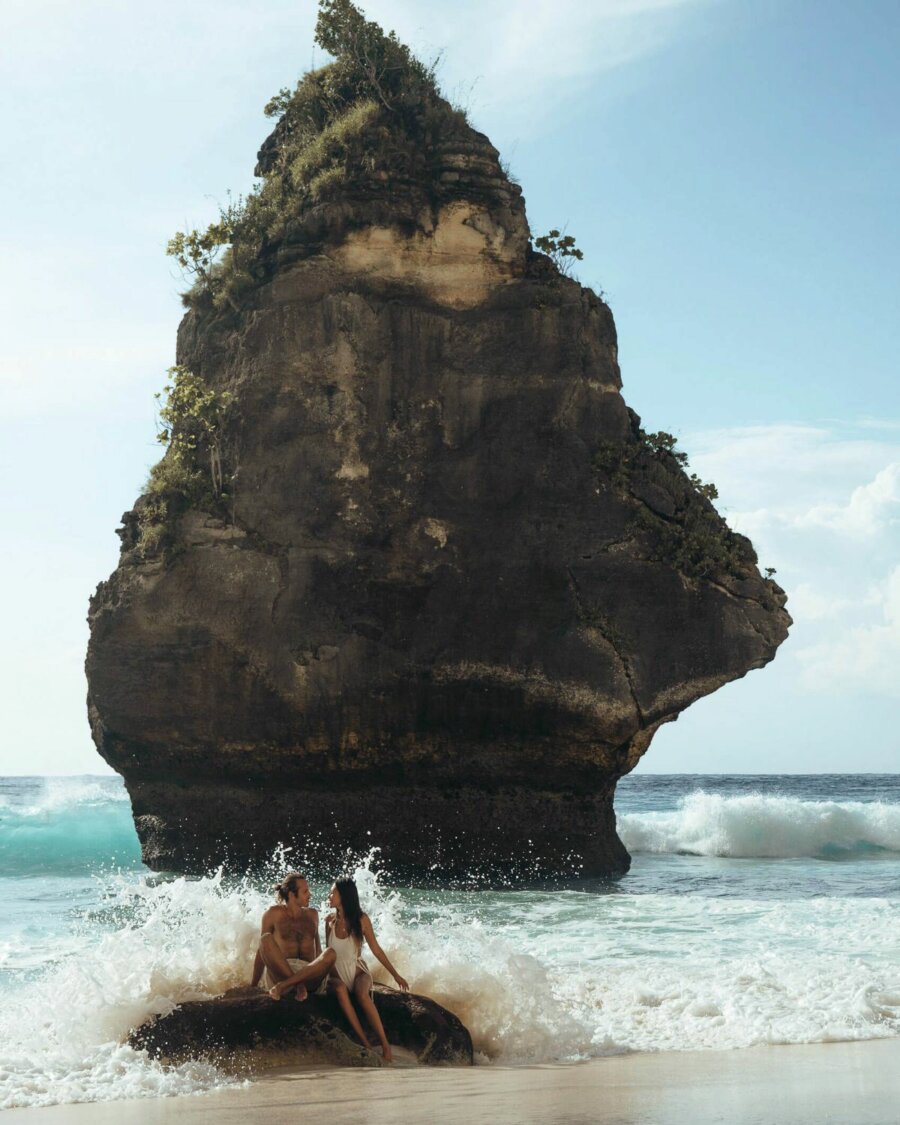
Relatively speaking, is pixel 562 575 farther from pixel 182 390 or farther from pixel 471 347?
pixel 182 390

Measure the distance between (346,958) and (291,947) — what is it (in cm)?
74

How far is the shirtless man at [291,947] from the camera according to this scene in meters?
8.74

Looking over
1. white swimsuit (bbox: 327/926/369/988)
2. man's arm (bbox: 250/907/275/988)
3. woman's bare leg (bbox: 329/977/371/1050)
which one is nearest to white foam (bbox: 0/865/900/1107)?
man's arm (bbox: 250/907/275/988)

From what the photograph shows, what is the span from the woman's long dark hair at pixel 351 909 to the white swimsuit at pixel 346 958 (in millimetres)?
68

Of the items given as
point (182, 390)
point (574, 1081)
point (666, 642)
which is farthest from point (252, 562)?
point (574, 1081)

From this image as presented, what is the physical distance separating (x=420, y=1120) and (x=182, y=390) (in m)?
14.8

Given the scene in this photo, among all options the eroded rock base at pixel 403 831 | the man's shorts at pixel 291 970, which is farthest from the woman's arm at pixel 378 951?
the eroded rock base at pixel 403 831

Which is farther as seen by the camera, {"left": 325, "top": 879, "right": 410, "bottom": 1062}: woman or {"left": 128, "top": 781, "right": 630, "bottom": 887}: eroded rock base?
{"left": 128, "top": 781, "right": 630, "bottom": 887}: eroded rock base

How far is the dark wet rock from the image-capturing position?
27.3ft

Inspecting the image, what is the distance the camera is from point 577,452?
18.7 metres

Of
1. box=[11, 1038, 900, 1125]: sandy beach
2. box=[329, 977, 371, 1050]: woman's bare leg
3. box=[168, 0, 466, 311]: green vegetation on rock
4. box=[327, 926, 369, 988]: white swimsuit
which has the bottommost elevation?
box=[11, 1038, 900, 1125]: sandy beach

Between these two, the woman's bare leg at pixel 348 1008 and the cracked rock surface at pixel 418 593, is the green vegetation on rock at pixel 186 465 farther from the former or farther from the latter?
the woman's bare leg at pixel 348 1008

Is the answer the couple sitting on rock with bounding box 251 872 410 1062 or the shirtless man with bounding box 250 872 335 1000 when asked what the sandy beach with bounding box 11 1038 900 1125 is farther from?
the shirtless man with bounding box 250 872 335 1000

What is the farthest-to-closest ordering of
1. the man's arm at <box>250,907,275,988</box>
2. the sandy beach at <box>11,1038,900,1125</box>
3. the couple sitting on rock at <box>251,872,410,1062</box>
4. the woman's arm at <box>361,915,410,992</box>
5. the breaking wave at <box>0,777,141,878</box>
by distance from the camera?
the breaking wave at <box>0,777,141,878</box>, the man's arm at <box>250,907,275,988</box>, the woman's arm at <box>361,915,410,992</box>, the couple sitting on rock at <box>251,872,410,1062</box>, the sandy beach at <box>11,1038,900,1125</box>
